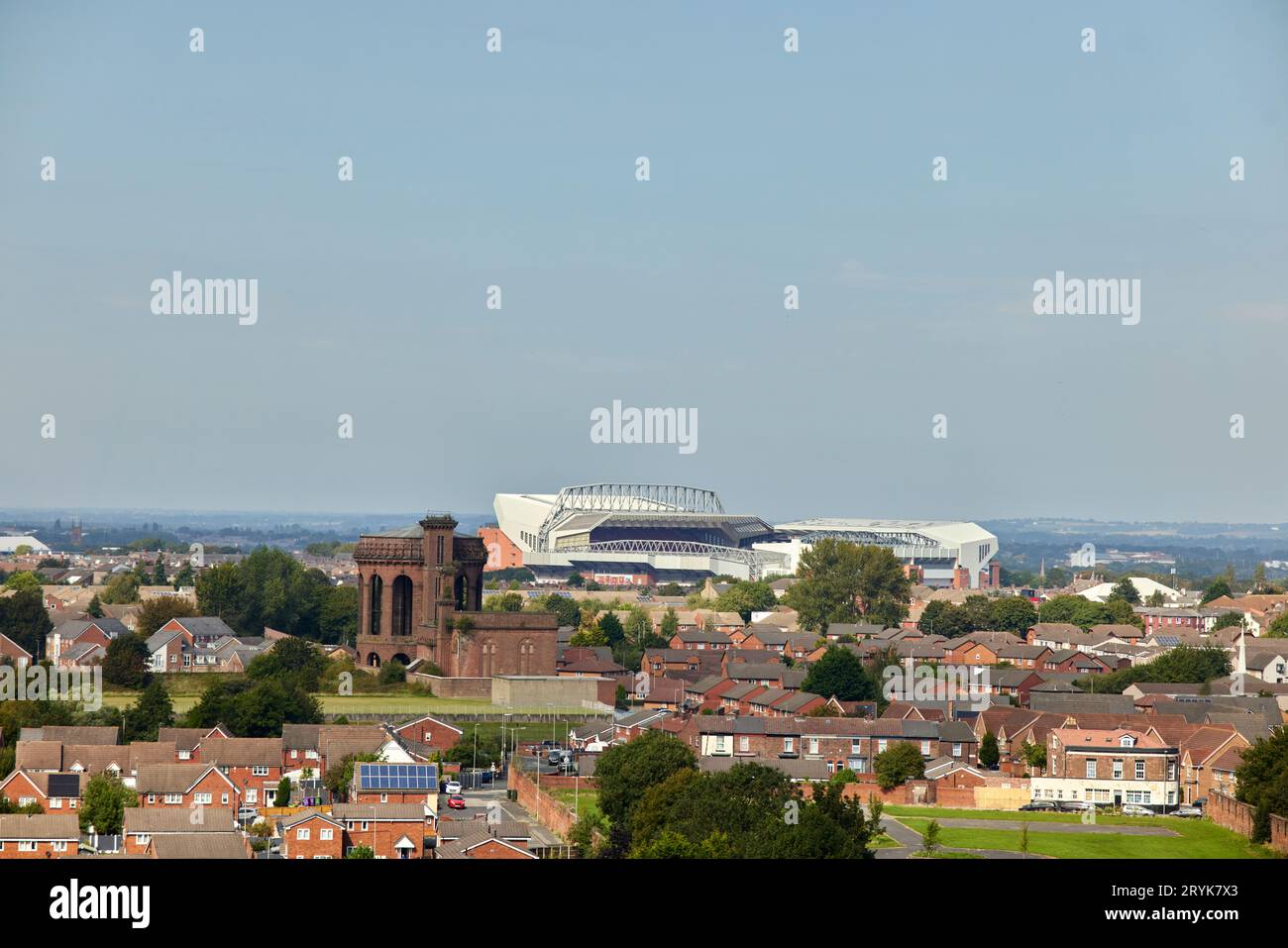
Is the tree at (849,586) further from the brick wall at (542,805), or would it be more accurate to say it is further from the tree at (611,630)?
the brick wall at (542,805)

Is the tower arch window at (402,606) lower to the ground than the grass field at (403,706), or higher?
higher

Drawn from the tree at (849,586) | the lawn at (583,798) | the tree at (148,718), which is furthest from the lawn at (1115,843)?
the tree at (849,586)

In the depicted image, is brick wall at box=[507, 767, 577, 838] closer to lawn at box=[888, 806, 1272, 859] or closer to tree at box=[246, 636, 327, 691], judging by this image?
lawn at box=[888, 806, 1272, 859]

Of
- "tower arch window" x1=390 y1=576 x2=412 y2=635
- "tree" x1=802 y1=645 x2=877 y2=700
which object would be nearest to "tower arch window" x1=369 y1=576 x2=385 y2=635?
"tower arch window" x1=390 y1=576 x2=412 y2=635
